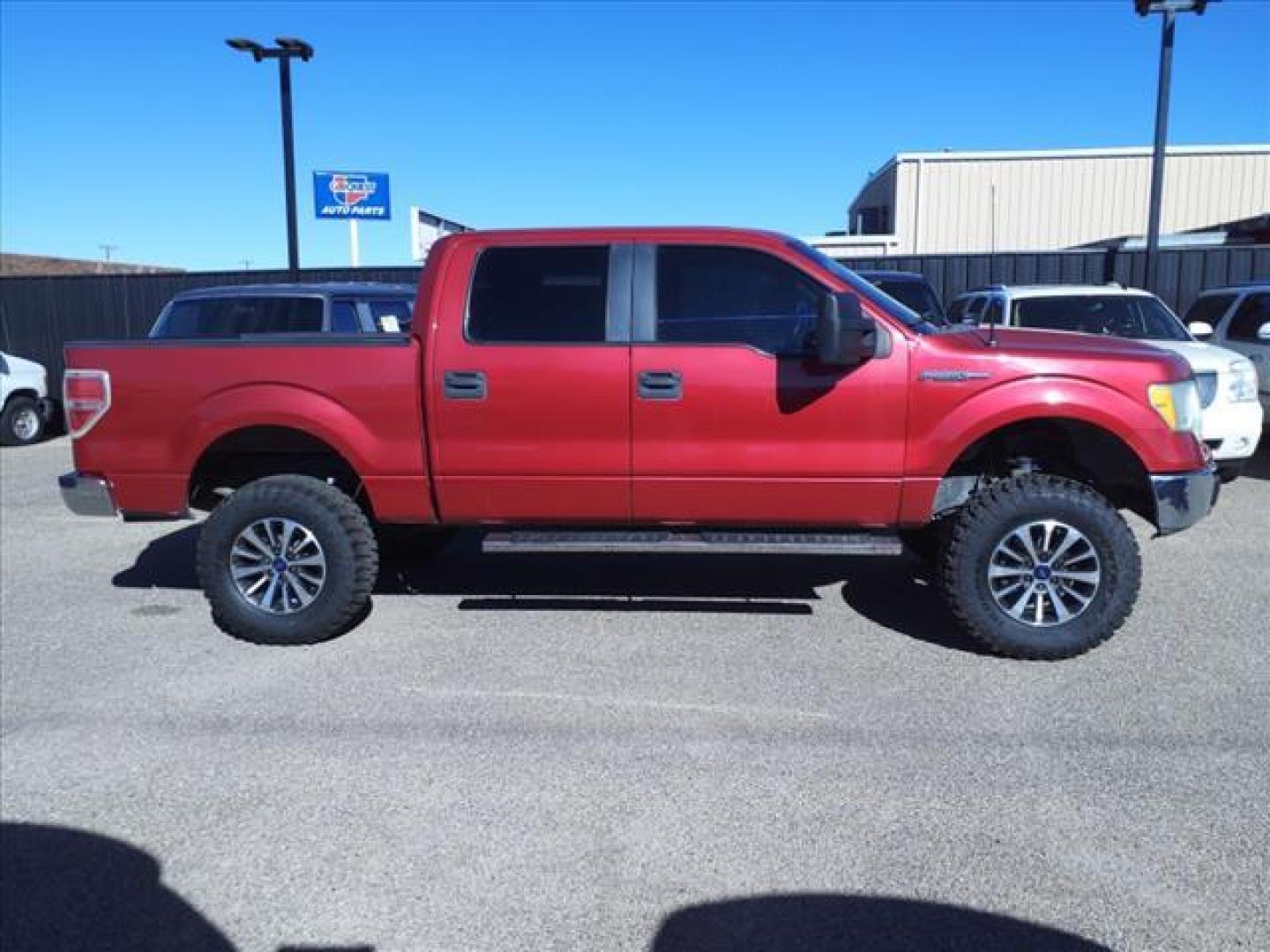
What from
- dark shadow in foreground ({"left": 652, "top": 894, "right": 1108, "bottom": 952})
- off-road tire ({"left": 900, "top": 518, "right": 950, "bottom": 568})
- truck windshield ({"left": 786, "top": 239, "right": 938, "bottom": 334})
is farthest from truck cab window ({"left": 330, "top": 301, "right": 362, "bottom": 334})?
dark shadow in foreground ({"left": 652, "top": 894, "right": 1108, "bottom": 952})

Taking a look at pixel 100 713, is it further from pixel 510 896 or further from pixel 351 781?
pixel 510 896

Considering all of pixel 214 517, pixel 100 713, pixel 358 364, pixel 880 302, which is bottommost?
pixel 100 713

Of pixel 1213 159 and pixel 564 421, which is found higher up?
pixel 1213 159

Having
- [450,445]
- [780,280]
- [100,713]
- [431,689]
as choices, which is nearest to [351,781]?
[431,689]

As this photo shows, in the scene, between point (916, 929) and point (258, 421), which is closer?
point (916, 929)

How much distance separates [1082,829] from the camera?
330cm

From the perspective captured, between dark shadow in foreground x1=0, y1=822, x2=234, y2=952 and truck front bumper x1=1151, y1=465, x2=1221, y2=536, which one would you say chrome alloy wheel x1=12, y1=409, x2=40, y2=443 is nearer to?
dark shadow in foreground x1=0, y1=822, x2=234, y2=952

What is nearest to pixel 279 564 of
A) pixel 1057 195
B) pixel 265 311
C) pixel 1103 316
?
pixel 265 311

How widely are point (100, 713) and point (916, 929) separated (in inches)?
140

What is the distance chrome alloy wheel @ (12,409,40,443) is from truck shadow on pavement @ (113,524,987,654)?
851 cm

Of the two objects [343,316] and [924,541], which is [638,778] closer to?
[924,541]

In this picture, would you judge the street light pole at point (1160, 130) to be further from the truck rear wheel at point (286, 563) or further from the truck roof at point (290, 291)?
the truck rear wheel at point (286, 563)

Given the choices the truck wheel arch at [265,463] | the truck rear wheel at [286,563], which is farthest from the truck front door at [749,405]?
the truck wheel arch at [265,463]

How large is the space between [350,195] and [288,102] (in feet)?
10.8
